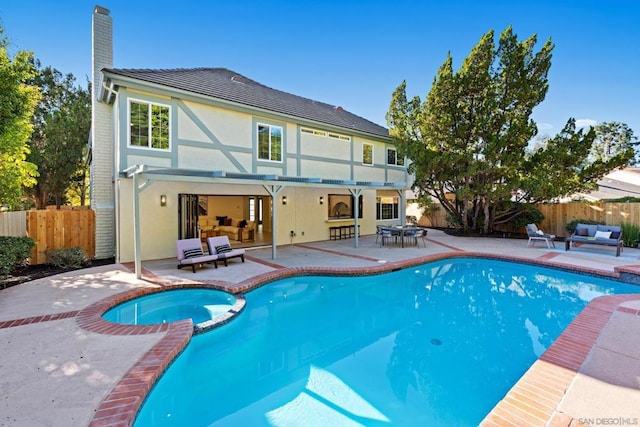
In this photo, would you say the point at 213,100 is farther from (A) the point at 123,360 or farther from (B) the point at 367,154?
(A) the point at 123,360

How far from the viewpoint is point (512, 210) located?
16.5m

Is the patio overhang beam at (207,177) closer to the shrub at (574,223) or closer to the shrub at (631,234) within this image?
the shrub at (574,223)

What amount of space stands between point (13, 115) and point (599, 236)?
19.7 metres

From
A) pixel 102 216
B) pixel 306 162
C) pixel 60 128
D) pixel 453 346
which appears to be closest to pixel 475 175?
pixel 306 162

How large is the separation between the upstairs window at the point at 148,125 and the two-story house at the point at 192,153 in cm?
3

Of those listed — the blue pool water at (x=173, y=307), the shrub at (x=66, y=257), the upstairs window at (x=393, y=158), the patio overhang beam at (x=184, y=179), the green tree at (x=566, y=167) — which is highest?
the upstairs window at (x=393, y=158)

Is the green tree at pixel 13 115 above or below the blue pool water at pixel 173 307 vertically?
above

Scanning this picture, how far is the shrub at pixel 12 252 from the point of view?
24.1ft

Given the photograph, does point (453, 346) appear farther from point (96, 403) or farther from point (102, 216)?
point (102, 216)

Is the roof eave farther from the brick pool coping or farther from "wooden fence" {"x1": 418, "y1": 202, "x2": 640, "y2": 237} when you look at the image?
"wooden fence" {"x1": 418, "y1": 202, "x2": 640, "y2": 237}

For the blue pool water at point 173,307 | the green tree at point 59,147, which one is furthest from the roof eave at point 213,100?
the green tree at point 59,147

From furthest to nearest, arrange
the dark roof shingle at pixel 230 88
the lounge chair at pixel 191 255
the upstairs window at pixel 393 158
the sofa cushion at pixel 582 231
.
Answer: the upstairs window at pixel 393 158 → the sofa cushion at pixel 582 231 → the dark roof shingle at pixel 230 88 → the lounge chair at pixel 191 255

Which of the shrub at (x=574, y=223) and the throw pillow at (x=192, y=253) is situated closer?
the throw pillow at (x=192, y=253)

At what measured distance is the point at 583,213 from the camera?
50.6ft
